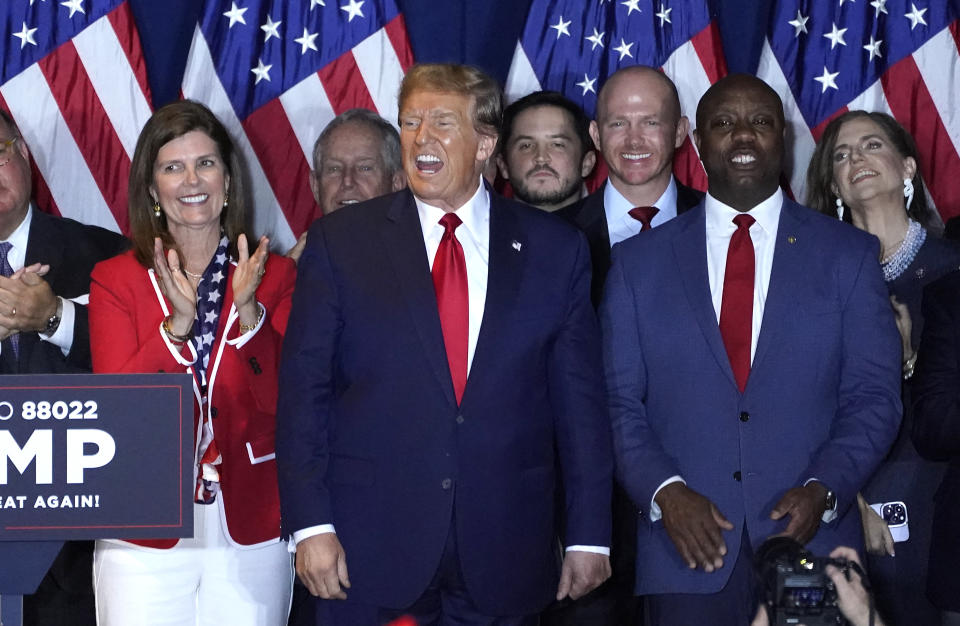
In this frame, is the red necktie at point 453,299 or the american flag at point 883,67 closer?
the red necktie at point 453,299

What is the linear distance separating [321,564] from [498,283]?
690mm

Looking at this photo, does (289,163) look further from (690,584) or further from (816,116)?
(690,584)

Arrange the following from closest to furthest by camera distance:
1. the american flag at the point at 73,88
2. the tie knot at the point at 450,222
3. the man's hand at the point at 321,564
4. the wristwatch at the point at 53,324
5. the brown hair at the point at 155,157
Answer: the man's hand at the point at 321,564 → the tie knot at the point at 450,222 → the brown hair at the point at 155,157 → the wristwatch at the point at 53,324 → the american flag at the point at 73,88

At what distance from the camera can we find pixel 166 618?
3.05 m

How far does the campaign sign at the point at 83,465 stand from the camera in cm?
234

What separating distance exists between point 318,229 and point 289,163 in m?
1.96

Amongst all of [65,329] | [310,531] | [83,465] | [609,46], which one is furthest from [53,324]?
[609,46]

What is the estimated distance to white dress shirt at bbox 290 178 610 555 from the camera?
9.50 ft

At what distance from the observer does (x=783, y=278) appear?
3084 mm

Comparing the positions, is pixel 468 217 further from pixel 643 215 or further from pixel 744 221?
pixel 643 215

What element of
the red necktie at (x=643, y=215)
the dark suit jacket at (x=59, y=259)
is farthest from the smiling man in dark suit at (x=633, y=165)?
the dark suit jacket at (x=59, y=259)

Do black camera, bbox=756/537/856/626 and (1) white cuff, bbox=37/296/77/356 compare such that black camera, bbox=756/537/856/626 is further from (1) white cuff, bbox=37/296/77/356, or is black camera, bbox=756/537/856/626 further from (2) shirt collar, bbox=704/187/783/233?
(1) white cuff, bbox=37/296/77/356

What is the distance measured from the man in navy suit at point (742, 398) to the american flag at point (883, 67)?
5.71ft

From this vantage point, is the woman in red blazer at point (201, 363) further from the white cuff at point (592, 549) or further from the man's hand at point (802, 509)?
the man's hand at point (802, 509)
